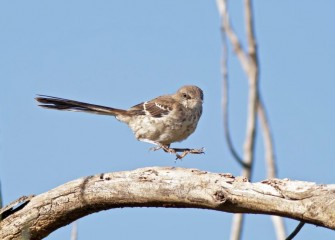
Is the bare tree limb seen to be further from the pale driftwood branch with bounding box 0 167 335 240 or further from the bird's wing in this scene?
the pale driftwood branch with bounding box 0 167 335 240

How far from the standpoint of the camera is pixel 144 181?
12.7ft

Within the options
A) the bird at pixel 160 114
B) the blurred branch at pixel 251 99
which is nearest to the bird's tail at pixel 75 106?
the bird at pixel 160 114

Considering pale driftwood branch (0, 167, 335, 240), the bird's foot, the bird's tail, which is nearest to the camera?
pale driftwood branch (0, 167, 335, 240)

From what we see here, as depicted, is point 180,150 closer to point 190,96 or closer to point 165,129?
point 165,129

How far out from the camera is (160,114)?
23.1 ft

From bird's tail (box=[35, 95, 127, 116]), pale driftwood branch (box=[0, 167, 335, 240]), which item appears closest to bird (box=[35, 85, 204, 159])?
bird's tail (box=[35, 95, 127, 116])

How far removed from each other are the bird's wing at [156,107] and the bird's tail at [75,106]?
16cm

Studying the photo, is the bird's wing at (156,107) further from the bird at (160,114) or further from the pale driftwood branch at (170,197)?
the pale driftwood branch at (170,197)

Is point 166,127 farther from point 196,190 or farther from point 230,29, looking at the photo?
point 196,190

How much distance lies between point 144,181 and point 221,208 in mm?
488

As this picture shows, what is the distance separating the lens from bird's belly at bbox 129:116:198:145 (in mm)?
6773

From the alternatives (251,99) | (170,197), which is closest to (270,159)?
(251,99)

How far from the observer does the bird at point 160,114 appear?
6.74m

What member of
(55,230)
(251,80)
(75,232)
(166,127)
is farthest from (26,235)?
(251,80)
